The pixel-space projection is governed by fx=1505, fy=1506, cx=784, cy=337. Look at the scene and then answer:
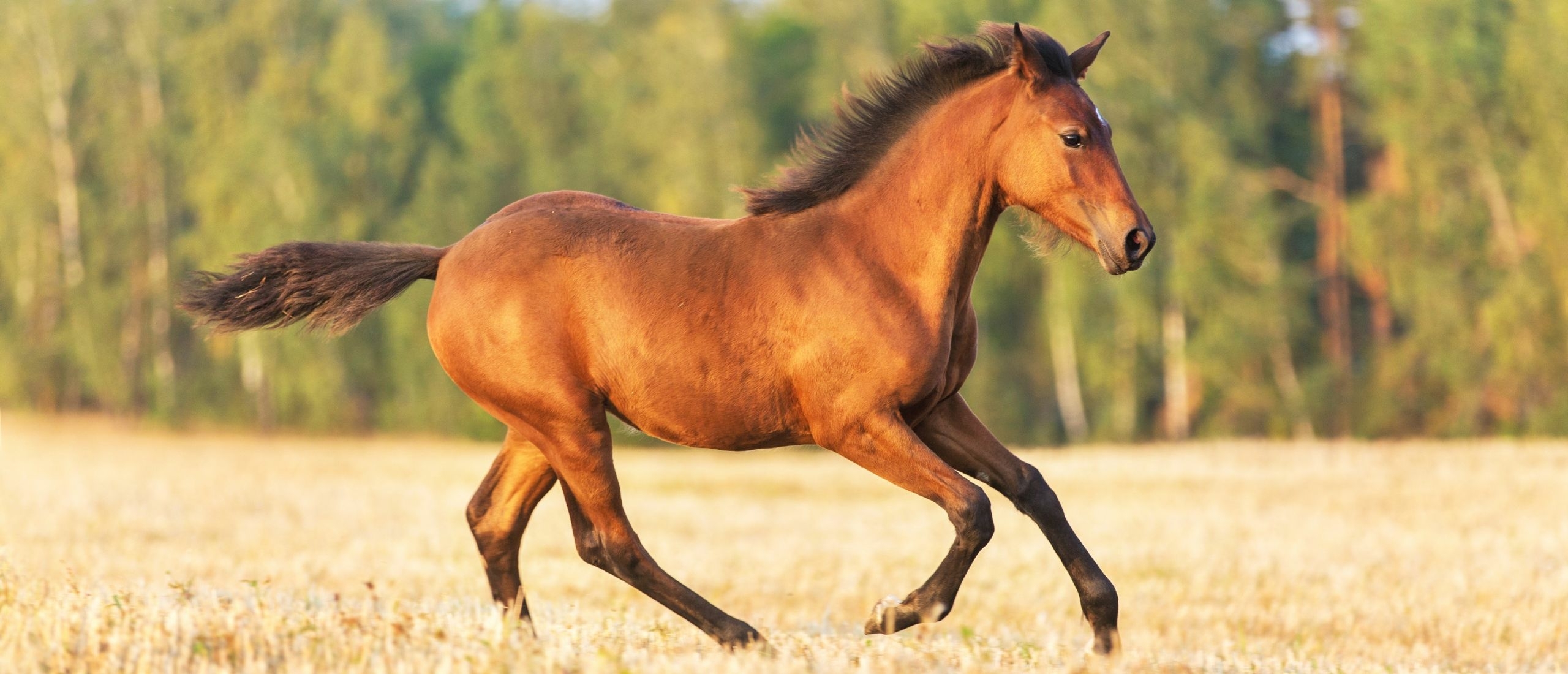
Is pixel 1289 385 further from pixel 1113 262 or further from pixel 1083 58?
pixel 1113 262

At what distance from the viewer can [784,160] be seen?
2797 cm

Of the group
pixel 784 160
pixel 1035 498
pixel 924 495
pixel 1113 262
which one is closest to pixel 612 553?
pixel 924 495

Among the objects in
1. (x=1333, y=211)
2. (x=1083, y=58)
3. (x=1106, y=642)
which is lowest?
(x=1333, y=211)

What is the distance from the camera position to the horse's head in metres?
5.67

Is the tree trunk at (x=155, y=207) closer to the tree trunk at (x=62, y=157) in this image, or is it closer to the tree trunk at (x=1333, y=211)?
the tree trunk at (x=62, y=157)

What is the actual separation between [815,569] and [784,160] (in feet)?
53.9

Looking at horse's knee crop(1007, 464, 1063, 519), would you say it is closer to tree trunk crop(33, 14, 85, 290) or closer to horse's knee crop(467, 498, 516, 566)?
horse's knee crop(467, 498, 516, 566)

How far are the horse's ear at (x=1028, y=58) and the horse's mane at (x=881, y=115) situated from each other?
Result: 282mm

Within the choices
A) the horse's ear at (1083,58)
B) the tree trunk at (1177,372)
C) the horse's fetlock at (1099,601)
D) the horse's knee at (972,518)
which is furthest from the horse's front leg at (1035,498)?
the tree trunk at (1177,372)

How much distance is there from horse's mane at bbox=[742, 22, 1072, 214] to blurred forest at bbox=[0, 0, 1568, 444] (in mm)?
23849

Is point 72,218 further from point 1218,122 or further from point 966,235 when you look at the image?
point 966,235

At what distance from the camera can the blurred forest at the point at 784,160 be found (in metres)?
31.3

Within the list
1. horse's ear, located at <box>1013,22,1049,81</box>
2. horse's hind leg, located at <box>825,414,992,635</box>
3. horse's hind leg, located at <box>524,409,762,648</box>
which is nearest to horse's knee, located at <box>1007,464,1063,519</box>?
horse's hind leg, located at <box>825,414,992,635</box>

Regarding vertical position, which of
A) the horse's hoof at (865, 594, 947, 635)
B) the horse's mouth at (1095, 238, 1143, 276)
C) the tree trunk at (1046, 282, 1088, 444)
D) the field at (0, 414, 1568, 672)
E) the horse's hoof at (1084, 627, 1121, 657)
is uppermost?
the horse's mouth at (1095, 238, 1143, 276)
